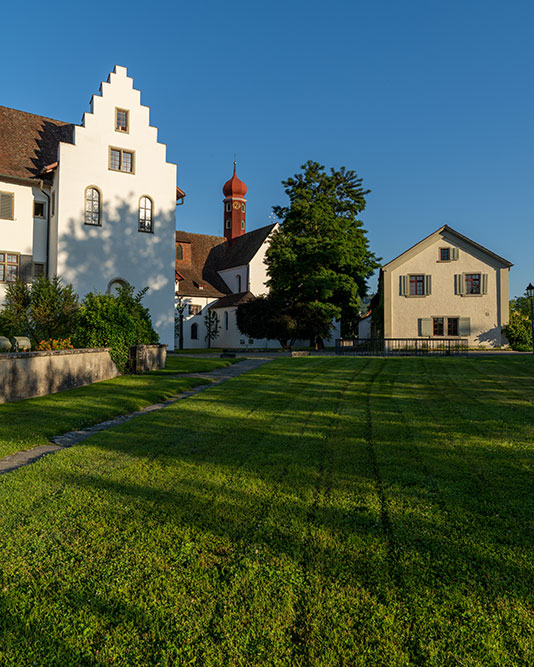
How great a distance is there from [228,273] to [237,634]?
168ft

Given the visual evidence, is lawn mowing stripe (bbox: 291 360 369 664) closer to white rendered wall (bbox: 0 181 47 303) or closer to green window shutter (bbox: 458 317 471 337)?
white rendered wall (bbox: 0 181 47 303)

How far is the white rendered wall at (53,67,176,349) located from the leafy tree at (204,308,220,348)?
2042cm

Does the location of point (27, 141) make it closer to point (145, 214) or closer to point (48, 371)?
point (145, 214)

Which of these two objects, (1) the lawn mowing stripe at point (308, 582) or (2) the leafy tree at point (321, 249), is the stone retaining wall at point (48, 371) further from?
(2) the leafy tree at point (321, 249)

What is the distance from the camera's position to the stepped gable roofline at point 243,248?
50000 millimetres

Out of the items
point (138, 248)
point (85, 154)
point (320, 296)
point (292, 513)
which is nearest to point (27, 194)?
point (85, 154)

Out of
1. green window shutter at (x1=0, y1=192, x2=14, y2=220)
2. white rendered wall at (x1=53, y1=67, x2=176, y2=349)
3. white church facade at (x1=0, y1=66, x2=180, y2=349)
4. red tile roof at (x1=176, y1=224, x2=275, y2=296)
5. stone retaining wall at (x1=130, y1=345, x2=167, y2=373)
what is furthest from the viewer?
red tile roof at (x1=176, y1=224, x2=275, y2=296)

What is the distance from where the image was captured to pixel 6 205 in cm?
2431

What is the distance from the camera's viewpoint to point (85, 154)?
2573cm

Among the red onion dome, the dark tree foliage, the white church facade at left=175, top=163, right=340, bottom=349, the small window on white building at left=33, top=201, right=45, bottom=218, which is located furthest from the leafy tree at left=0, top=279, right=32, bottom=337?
the red onion dome

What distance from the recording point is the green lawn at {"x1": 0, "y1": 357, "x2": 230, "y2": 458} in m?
6.47

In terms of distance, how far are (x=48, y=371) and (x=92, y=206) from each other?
59.3 ft

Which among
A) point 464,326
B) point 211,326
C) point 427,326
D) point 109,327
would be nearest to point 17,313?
point 109,327

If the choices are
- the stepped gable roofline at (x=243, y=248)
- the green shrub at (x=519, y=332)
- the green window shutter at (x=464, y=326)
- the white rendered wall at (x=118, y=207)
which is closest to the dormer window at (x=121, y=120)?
the white rendered wall at (x=118, y=207)
